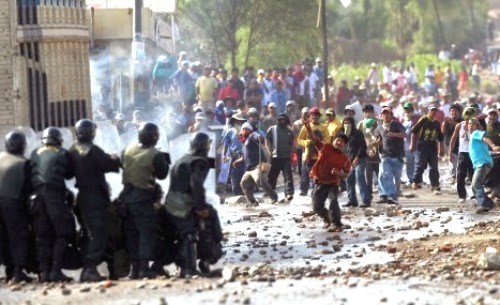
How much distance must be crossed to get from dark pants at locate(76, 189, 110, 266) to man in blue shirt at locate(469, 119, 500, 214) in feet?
27.0

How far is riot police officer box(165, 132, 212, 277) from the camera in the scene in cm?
1532

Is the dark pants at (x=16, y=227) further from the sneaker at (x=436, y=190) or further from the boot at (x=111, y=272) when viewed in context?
the sneaker at (x=436, y=190)

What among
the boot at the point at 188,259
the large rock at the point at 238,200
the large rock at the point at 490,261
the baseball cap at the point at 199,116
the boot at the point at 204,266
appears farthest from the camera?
the baseball cap at the point at 199,116

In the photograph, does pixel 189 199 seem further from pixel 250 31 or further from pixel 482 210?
pixel 250 31

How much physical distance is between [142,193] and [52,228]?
972 millimetres

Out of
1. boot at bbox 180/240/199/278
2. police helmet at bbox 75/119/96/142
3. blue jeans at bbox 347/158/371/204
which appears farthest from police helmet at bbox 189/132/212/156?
blue jeans at bbox 347/158/371/204

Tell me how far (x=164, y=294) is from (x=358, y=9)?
58.1 metres

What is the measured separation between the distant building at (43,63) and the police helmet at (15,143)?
6943mm

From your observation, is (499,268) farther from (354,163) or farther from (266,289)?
(354,163)

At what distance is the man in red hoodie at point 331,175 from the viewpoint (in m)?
20.4

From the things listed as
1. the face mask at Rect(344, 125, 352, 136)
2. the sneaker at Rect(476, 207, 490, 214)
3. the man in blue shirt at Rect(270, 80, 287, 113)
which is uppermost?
the man in blue shirt at Rect(270, 80, 287, 113)

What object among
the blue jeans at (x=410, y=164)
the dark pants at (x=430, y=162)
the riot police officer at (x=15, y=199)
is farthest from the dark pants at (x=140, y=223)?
the blue jeans at (x=410, y=164)

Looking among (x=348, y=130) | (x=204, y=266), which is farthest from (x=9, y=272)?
(x=348, y=130)

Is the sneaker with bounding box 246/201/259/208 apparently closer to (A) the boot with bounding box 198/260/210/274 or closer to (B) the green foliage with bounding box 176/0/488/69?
(A) the boot with bounding box 198/260/210/274
